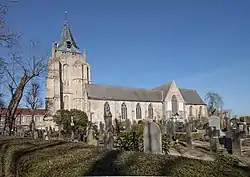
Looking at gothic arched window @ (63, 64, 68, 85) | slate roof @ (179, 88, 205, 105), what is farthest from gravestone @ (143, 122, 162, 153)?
slate roof @ (179, 88, 205, 105)

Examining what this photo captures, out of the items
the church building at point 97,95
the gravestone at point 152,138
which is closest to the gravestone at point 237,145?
the gravestone at point 152,138

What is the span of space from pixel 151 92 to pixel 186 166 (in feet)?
215

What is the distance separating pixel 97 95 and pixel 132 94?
979cm

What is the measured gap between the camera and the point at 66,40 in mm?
69000

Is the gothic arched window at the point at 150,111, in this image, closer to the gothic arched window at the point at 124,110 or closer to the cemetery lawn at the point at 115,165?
the gothic arched window at the point at 124,110

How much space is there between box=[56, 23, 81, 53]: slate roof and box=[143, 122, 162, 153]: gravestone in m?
61.5

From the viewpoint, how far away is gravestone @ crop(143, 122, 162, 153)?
30.7 ft

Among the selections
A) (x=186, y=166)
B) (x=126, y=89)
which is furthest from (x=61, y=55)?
(x=186, y=166)

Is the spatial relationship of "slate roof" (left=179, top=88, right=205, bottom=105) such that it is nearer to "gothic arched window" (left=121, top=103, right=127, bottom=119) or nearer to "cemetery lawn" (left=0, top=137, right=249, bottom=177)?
"gothic arched window" (left=121, top=103, right=127, bottom=119)

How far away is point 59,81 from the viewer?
2621 inches

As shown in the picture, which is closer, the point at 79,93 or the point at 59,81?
the point at 79,93

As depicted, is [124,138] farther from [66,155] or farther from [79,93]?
[79,93]

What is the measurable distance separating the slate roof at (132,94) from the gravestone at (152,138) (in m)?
51.0

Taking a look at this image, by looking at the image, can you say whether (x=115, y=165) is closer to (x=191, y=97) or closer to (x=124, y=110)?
(x=124, y=110)
